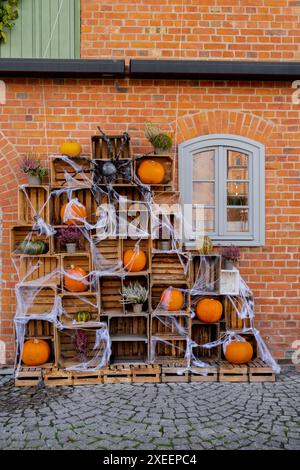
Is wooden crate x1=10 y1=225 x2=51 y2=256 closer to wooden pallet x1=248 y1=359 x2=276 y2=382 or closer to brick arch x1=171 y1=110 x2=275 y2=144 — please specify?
brick arch x1=171 y1=110 x2=275 y2=144

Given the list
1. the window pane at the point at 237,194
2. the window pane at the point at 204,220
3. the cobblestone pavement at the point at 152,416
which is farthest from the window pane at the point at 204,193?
the cobblestone pavement at the point at 152,416

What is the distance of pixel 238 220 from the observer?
5656 mm

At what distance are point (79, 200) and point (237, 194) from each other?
219cm

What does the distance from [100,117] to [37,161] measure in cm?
104

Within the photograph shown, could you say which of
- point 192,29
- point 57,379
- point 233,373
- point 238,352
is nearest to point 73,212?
point 57,379

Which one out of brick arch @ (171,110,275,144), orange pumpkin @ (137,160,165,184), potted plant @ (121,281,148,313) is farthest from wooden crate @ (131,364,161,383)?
brick arch @ (171,110,275,144)

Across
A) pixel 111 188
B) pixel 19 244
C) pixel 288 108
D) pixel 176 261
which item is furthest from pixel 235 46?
pixel 19 244

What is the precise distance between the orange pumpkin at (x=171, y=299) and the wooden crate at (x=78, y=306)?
0.85 metres

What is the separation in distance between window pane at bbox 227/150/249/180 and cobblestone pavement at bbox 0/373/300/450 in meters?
2.74

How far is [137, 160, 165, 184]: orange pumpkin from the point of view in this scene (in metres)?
5.12

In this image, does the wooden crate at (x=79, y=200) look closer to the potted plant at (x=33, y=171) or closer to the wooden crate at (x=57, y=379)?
the potted plant at (x=33, y=171)

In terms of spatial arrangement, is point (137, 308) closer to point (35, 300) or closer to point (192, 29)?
point (35, 300)

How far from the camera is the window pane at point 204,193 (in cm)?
559
